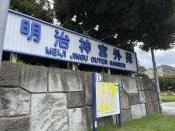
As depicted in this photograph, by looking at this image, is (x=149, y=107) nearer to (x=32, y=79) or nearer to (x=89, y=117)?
(x=89, y=117)

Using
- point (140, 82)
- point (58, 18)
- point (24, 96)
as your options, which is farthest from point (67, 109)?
point (58, 18)

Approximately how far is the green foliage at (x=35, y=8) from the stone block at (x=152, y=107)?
562cm

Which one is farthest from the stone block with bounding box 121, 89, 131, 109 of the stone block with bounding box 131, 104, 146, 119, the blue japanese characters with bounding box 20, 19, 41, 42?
the blue japanese characters with bounding box 20, 19, 41, 42

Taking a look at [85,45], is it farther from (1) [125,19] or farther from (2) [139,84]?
(2) [139,84]

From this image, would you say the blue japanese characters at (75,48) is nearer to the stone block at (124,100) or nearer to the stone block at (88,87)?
the stone block at (88,87)

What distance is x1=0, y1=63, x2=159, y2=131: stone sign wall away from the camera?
15.1 ft

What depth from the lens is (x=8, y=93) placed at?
15.1 ft

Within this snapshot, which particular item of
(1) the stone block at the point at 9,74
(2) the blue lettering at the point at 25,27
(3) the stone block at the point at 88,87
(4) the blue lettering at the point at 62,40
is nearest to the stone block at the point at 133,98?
(3) the stone block at the point at 88,87

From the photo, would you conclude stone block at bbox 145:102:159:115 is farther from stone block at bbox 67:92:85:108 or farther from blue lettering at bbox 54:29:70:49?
blue lettering at bbox 54:29:70:49

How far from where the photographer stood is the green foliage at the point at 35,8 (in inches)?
396

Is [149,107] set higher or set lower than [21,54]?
lower

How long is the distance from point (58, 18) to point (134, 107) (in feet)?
16.6

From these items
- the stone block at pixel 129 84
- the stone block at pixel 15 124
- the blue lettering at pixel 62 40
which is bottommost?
the stone block at pixel 15 124

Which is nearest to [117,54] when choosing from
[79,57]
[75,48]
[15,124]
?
[79,57]
